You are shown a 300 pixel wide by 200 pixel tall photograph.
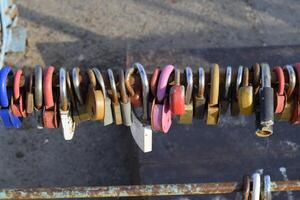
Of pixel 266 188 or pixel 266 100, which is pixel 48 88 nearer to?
pixel 266 100

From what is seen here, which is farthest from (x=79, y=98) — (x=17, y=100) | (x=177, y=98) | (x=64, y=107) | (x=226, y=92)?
(x=226, y=92)

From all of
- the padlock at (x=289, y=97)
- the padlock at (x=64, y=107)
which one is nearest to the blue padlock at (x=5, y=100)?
the padlock at (x=64, y=107)

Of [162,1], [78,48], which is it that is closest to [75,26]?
[78,48]

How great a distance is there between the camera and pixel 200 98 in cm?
146

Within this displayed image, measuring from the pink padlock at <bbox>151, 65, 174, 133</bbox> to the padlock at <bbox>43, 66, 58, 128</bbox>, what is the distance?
0.26m

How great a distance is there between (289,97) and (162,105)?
0.33 m

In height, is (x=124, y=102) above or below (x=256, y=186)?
above

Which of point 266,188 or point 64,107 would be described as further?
point 266,188

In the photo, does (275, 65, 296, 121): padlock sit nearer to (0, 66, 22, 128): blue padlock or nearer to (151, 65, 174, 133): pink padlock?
(151, 65, 174, 133): pink padlock

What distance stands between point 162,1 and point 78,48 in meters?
0.81

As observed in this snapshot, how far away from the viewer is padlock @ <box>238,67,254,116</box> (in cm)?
140

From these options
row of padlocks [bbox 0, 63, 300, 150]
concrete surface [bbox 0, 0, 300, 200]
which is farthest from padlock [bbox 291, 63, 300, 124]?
concrete surface [bbox 0, 0, 300, 200]

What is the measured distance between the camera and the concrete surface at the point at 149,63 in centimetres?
289

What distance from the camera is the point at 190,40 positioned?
3.94 meters
